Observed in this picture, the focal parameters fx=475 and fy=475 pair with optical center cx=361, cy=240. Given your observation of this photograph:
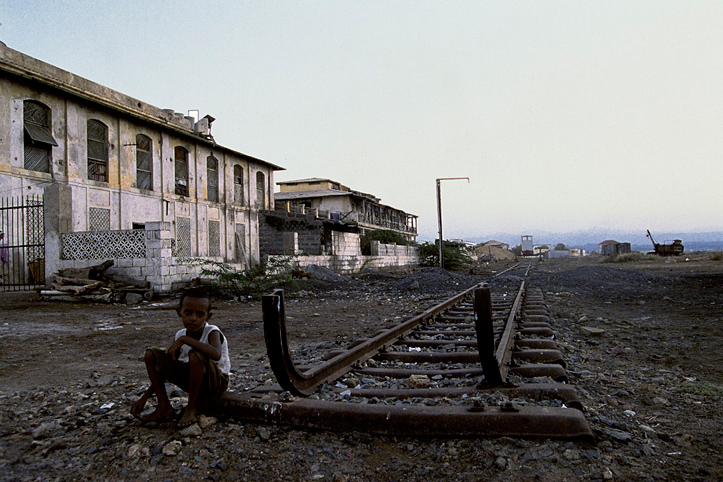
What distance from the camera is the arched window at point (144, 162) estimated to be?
1864cm

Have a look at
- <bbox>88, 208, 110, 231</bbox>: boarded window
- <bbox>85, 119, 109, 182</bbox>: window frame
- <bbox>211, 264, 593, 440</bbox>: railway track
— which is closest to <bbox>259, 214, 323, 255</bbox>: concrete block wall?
<bbox>88, 208, 110, 231</bbox>: boarded window

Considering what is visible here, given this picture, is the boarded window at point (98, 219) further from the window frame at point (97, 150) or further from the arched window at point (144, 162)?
the arched window at point (144, 162)

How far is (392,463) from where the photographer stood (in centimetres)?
217

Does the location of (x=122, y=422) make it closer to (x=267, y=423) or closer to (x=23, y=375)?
(x=267, y=423)

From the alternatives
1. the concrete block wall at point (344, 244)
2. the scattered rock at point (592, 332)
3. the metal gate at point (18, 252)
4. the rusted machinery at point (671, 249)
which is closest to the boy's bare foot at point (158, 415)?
the scattered rock at point (592, 332)

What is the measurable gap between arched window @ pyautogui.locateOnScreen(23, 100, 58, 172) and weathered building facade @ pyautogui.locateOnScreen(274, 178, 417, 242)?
15445 millimetres

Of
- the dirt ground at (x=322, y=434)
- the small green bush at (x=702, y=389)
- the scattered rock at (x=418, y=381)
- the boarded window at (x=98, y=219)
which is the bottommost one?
the small green bush at (x=702, y=389)

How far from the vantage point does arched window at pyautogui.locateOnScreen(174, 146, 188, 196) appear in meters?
20.8

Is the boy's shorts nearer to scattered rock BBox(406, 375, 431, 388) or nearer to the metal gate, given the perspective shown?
scattered rock BBox(406, 375, 431, 388)

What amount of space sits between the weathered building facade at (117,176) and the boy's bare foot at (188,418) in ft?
30.4

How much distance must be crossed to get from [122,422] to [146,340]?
12.3 ft

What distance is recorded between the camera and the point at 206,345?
2617 millimetres

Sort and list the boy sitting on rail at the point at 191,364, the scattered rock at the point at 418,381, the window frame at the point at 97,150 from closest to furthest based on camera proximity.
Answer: the boy sitting on rail at the point at 191,364 < the scattered rock at the point at 418,381 < the window frame at the point at 97,150

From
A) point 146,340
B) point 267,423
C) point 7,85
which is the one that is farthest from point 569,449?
point 7,85
